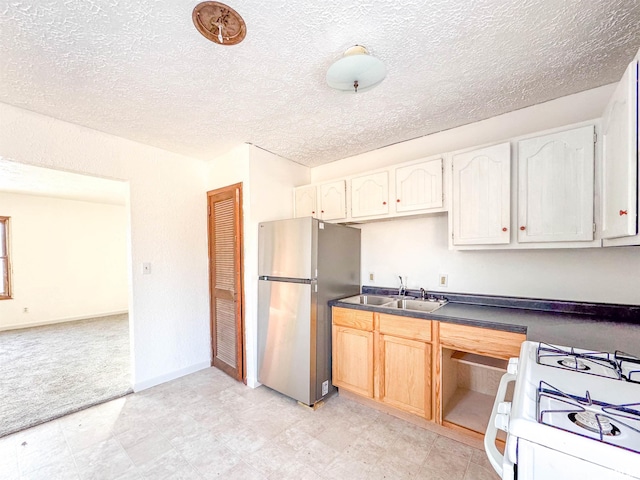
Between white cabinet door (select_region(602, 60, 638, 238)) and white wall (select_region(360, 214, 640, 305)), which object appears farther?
white wall (select_region(360, 214, 640, 305))

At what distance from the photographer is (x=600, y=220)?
160 cm

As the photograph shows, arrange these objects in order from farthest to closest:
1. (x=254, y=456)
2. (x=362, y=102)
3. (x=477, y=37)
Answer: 1. (x=362, y=102)
2. (x=254, y=456)
3. (x=477, y=37)

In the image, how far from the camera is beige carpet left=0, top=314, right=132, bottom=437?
234 centimetres

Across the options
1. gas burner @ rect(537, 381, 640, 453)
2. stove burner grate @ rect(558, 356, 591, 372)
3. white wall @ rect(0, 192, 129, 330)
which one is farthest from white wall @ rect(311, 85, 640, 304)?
white wall @ rect(0, 192, 129, 330)

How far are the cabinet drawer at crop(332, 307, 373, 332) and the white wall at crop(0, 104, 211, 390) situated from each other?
172cm

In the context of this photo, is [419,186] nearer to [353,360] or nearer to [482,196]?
[482,196]

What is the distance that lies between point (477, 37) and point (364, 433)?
2.61 meters

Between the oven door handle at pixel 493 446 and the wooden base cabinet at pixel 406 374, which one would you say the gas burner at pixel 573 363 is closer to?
the oven door handle at pixel 493 446

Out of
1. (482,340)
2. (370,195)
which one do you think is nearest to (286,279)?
(370,195)

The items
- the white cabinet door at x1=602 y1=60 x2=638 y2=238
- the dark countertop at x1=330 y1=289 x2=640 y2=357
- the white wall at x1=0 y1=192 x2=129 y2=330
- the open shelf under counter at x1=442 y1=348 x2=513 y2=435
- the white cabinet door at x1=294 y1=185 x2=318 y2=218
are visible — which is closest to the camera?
the white cabinet door at x1=602 y1=60 x2=638 y2=238

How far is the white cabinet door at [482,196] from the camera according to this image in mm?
1916

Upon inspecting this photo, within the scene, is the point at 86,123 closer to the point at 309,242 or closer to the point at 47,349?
the point at 309,242

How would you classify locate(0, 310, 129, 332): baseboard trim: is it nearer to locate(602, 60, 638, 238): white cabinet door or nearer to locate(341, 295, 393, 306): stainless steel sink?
locate(341, 295, 393, 306): stainless steel sink

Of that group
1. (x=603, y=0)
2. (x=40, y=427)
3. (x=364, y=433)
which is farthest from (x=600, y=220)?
(x=40, y=427)
